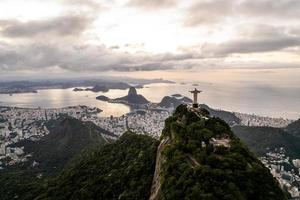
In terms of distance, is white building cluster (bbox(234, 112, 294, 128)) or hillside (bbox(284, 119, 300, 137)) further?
white building cluster (bbox(234, 112, 294, 128))

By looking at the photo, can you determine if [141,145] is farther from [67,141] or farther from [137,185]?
[67,141]

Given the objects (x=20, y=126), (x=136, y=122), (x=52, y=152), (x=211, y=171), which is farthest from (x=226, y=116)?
(x=211, y=171)

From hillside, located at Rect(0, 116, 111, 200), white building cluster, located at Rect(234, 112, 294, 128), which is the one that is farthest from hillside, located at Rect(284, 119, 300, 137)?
hillside, located at Rect(0, 116, 111, 200)

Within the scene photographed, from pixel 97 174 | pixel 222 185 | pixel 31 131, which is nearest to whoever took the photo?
pixel 222 185

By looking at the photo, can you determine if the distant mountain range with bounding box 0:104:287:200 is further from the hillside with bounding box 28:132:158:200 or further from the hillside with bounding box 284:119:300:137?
the hillside with bounding box 284:119:300:137

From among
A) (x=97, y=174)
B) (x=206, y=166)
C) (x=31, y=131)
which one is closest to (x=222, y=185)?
(x=206, y=166)

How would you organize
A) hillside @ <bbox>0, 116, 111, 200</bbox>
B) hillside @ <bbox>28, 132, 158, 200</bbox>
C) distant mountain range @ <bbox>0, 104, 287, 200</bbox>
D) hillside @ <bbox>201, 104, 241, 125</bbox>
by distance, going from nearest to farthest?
distant mountain range @ <bbox>0, 104, 287, 200</bbox> → hillside @ <bbox>28, 132, 158, 200</bbox> → hillside @ <bbox>0, 116, 111, 200</bbox> → hillside @ <bbox>201, 104, 241, 125</bbox>

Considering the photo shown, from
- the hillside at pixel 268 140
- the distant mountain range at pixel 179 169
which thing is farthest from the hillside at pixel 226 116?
the distant mountain range at pixel 179 169
